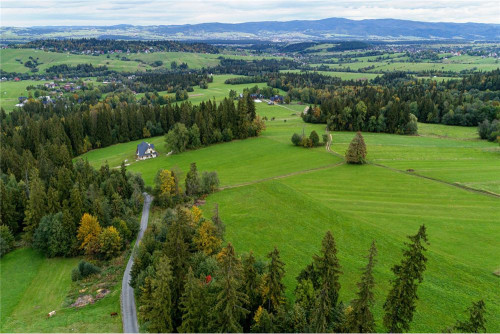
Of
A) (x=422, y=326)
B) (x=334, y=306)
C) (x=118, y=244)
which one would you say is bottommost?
(x=118, y=244)

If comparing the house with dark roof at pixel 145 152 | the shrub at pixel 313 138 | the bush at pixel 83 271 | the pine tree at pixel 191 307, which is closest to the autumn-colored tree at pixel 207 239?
the pine tree at pixel 191 307

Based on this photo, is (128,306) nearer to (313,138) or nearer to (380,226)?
(380,226)

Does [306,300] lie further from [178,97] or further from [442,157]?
[178,97]

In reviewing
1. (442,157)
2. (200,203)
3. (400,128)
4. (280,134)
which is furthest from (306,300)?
(400,128)

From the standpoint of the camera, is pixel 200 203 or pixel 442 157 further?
pixel 442 157

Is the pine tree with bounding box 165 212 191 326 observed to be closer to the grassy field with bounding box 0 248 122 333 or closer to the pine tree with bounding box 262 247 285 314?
the grassy field with bounding box 0 248 122 333

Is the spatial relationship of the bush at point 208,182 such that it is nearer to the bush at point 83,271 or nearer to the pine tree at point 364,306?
the bush at point 83,271

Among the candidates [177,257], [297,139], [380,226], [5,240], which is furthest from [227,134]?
[177,257]
